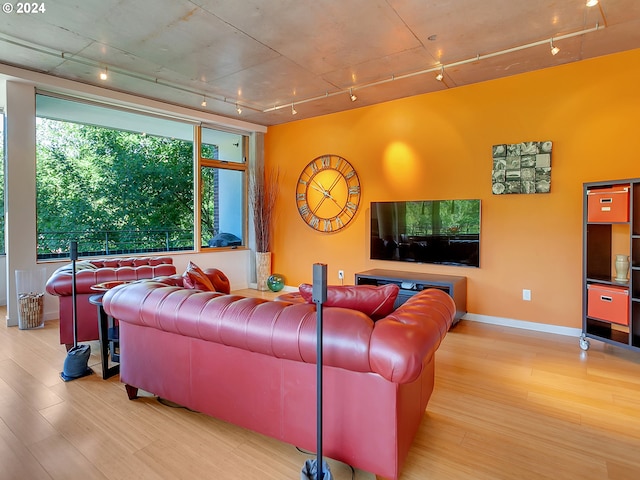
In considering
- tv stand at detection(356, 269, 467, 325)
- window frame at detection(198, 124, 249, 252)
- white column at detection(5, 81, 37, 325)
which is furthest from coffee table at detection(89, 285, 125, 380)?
window frame at detection(198, 124, 249, 252)

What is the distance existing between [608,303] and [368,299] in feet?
8.87

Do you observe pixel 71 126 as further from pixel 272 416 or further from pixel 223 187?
pixel 272 416

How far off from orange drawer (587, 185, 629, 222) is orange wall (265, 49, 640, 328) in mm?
477

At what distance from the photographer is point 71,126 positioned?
5211mm

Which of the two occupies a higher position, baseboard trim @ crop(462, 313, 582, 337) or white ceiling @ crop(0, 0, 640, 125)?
white ceiling @ crop(0, 0, 640, 125)

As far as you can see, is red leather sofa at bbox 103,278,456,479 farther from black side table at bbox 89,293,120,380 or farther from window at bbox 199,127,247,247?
window at bbox 199,127,247,247

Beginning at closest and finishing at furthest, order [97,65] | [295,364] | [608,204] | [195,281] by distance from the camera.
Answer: [295,364], [195,281], [608,204], [97,65]

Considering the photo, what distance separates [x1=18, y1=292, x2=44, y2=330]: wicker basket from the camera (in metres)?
3.97

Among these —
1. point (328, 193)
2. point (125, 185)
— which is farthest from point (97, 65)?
point (328, 193)

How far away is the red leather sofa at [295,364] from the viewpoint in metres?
1.48

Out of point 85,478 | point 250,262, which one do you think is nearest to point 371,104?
point 250,262

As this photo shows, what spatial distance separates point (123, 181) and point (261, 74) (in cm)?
331

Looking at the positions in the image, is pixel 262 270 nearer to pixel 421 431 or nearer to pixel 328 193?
pixel 328 193

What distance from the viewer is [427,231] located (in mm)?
4691
